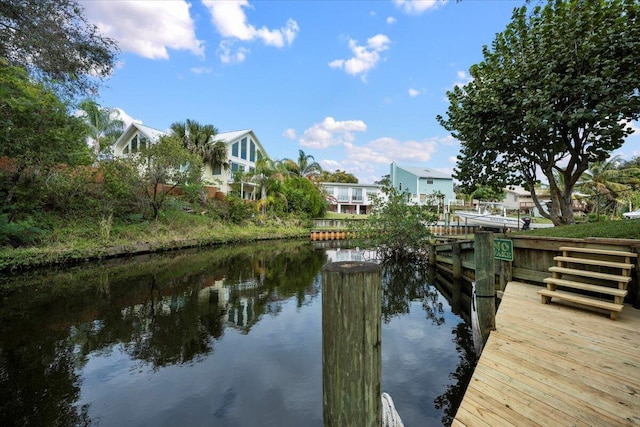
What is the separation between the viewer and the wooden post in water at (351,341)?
53.5 inches

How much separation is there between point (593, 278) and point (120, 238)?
17.3 metres

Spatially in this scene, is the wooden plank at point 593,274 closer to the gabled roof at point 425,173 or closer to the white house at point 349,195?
the gabled roof at point 425,173

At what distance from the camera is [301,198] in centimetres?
3120

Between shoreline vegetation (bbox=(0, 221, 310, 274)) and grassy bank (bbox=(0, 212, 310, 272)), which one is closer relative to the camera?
shoreline vegetation (bbox=(0, 221, 310, 274))

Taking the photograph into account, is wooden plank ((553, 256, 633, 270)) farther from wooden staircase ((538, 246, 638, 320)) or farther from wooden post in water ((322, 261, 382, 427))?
wooden post in water ((322, 261, 382, 427))

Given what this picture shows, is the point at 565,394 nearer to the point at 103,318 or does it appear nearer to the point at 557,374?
the point at 557,374

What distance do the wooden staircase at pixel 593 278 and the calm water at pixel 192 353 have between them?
1863mm

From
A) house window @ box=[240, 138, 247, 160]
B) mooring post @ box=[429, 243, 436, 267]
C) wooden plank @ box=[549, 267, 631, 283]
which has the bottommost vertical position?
mooring post @ box=[429, 243, 436, 267]

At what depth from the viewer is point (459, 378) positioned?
4.51m

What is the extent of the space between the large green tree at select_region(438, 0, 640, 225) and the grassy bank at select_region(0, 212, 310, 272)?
48.3 feet

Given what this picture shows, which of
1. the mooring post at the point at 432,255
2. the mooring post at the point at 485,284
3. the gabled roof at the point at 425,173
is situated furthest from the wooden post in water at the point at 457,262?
the gabled roof at the point at 425,173

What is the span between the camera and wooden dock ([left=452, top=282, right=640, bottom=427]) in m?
2.30

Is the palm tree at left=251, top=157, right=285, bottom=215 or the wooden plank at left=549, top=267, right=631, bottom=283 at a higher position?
the palm tree at left=251, top=157, right=285, bottom=215

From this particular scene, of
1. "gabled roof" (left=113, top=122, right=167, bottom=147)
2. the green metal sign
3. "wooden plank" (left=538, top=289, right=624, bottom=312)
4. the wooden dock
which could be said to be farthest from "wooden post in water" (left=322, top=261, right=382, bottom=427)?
"gabled roof" (left=113, top=122, right=167, bottom=147)
